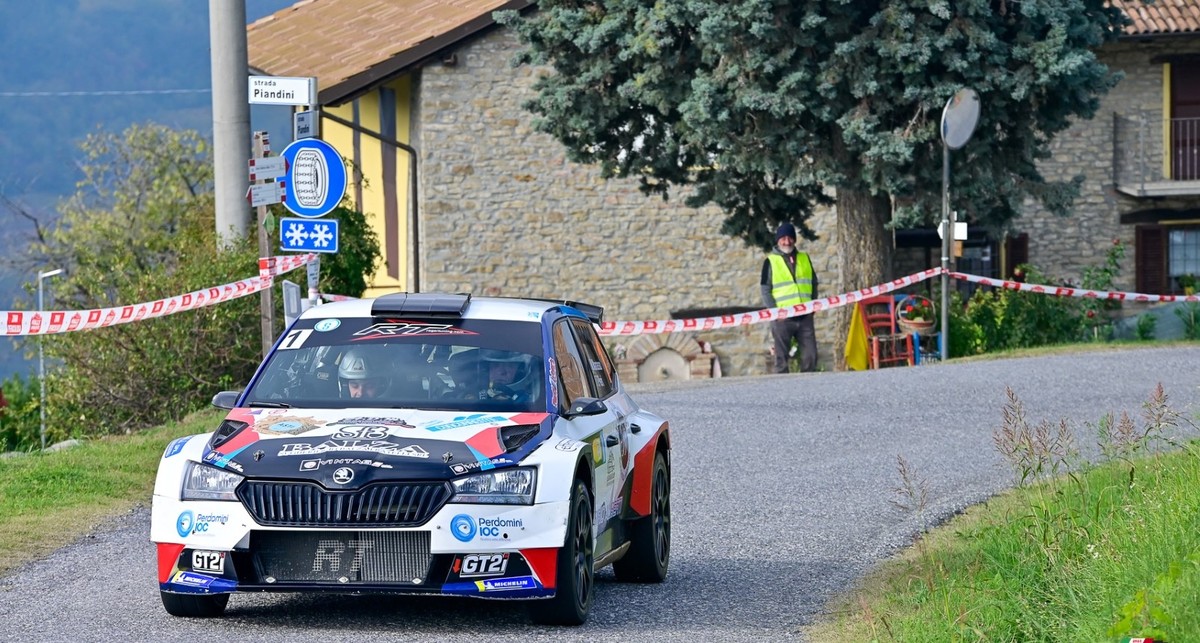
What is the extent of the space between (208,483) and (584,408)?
1754 millimetres

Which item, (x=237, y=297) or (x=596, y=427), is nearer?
(x=596, y=427)

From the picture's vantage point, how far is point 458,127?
3039 centimetres

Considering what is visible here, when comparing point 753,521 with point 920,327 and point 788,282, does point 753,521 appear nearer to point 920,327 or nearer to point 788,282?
point 788,282

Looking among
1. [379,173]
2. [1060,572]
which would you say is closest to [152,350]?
[1060,572]

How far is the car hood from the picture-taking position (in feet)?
25.7

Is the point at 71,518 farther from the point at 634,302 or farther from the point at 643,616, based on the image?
the point at 634,302

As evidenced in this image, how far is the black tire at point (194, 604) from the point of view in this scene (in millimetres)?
8211

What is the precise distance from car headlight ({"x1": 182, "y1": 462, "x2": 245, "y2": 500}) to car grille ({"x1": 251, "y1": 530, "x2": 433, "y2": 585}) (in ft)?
0.75

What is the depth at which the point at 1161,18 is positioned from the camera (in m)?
33.6

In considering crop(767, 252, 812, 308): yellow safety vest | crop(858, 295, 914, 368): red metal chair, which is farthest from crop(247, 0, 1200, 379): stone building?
crop(767, 252, 812, 308): yellow safety vest

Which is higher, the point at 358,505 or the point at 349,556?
the point at 358,505

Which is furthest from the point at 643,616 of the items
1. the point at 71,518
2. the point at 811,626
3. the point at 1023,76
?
the point at 1023,76

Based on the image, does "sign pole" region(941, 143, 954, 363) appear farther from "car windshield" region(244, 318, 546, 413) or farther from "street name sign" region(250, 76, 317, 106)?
"car windshield" region(244, 318, 546, 413)

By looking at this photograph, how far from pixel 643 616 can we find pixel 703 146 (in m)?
17.0
